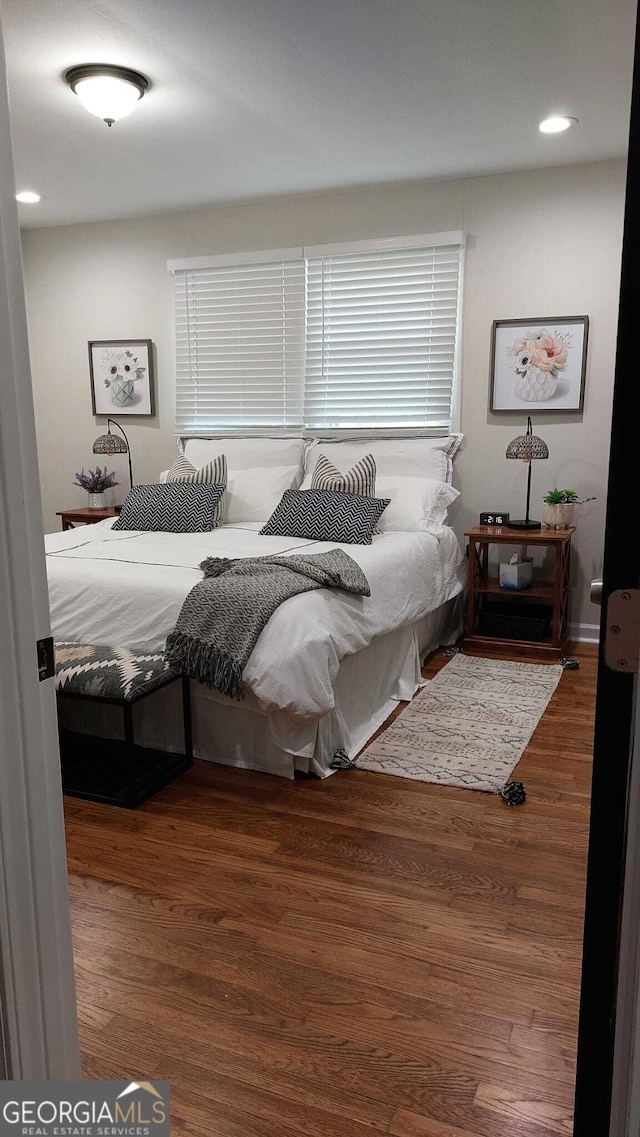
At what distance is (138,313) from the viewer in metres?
5.60

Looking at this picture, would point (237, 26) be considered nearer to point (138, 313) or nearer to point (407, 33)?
point (407, 33)

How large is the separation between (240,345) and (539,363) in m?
1.97

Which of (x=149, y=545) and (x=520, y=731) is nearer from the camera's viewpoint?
(x=520, y=731)

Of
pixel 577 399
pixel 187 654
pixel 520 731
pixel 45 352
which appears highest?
pixel 45 352

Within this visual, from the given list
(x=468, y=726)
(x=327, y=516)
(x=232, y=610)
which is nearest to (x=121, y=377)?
(x=327, y=516)

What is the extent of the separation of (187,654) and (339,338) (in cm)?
290

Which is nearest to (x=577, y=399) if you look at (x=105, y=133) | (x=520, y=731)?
(x=520, y=731)

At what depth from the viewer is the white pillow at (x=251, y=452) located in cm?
499

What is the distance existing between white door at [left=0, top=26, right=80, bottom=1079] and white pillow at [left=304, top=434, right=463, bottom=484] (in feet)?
12.0

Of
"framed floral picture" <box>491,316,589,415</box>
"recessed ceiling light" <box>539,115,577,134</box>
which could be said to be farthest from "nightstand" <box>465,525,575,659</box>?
"recessed ceiling light" <box>539,115,577,134</box>

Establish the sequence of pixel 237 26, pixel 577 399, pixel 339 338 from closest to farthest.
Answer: pixel 237 26 → pixel 577 399 → pixel 339 338

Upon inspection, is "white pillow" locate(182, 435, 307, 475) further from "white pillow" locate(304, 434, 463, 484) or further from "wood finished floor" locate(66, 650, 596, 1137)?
"wood finished floor" locate(66, 650, 596, 1137)

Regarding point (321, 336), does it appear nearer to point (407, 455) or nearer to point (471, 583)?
point (407, 455)

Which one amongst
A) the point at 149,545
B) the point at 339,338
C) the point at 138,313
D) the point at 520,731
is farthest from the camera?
the point at 138,313
